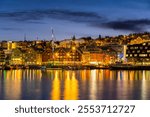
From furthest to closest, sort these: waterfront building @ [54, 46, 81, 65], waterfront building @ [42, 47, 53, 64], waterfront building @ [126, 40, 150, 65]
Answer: waterfront building @ [126, 40, 150, 65] < waterfront building @ [42, 47, 53, 64] < waterfront building @ [54, 46, 81, 65]

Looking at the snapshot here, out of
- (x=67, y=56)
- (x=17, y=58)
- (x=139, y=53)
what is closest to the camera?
(x=67, y=56)

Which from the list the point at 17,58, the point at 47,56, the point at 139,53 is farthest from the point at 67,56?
the point at 139,53

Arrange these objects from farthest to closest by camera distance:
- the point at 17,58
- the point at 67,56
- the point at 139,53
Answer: the point at 139,53 < the point at 17,58 < the point at 67,56

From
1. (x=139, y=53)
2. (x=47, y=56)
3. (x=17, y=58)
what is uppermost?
(x=139, y=53)

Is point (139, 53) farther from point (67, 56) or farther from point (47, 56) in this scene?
point (47, 56)

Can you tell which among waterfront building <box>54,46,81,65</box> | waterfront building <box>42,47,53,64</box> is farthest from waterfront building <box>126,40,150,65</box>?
waterfront building <box>42,47,53,64</box>

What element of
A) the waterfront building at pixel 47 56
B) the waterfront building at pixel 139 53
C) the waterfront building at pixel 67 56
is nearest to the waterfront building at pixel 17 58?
the waterfront building at pixel 47 56

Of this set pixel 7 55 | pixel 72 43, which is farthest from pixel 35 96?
pixel 72 43

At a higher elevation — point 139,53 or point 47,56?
point 139,53

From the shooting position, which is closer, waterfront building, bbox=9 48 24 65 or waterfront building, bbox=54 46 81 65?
waterfront building, bbox=54 46 81 65

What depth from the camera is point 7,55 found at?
41062 millimetres

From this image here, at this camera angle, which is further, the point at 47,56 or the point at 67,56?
the point at 47,56

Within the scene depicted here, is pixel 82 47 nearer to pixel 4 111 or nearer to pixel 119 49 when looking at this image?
pixel 119 49

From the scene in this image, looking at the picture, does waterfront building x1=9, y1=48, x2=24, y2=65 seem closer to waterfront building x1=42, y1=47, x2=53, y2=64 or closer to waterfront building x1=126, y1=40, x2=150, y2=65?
waterfront building x1=42, y1=47, x2=53, y2=64
